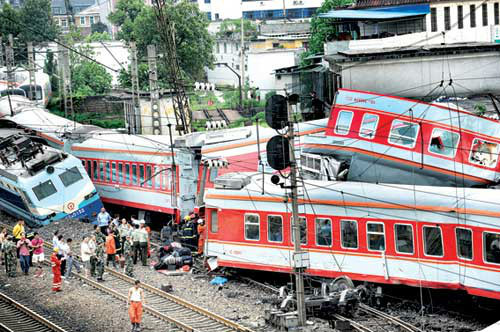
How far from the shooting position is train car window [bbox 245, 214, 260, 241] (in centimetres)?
2544

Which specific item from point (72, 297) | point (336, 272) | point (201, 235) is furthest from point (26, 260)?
point (336, 272)

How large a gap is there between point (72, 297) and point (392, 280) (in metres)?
8.57

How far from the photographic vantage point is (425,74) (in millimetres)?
32781

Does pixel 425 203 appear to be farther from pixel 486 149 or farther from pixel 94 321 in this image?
pixel 94 321

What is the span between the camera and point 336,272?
23938 millimetres

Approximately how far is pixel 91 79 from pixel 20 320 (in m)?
57.7

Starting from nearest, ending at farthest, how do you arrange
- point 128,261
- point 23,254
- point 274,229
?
1. point 274,229
2. point 128,261
3. point 23,254

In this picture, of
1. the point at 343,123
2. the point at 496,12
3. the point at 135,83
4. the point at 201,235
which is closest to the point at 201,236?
the point at 201,235

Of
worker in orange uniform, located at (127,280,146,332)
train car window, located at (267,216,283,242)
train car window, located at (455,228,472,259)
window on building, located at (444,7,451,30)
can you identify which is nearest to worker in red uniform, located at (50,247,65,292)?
worker in orange uniform, located at (127,280,146,332)

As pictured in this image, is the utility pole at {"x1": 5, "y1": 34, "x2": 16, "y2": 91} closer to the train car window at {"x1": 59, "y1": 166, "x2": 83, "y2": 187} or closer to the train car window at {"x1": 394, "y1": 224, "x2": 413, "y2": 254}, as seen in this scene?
the train car window at {"x1": 59, "y1": 166, "x2": 83, "y2": 187}

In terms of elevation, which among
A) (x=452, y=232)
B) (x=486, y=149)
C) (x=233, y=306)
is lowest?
(x=233, y=306)

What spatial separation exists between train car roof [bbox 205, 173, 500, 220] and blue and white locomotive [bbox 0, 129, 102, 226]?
884 centimetres

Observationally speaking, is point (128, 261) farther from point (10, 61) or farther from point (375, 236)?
point (10, 61)

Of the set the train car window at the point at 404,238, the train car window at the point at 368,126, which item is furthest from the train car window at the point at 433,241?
the train car window at the point at 368,126
